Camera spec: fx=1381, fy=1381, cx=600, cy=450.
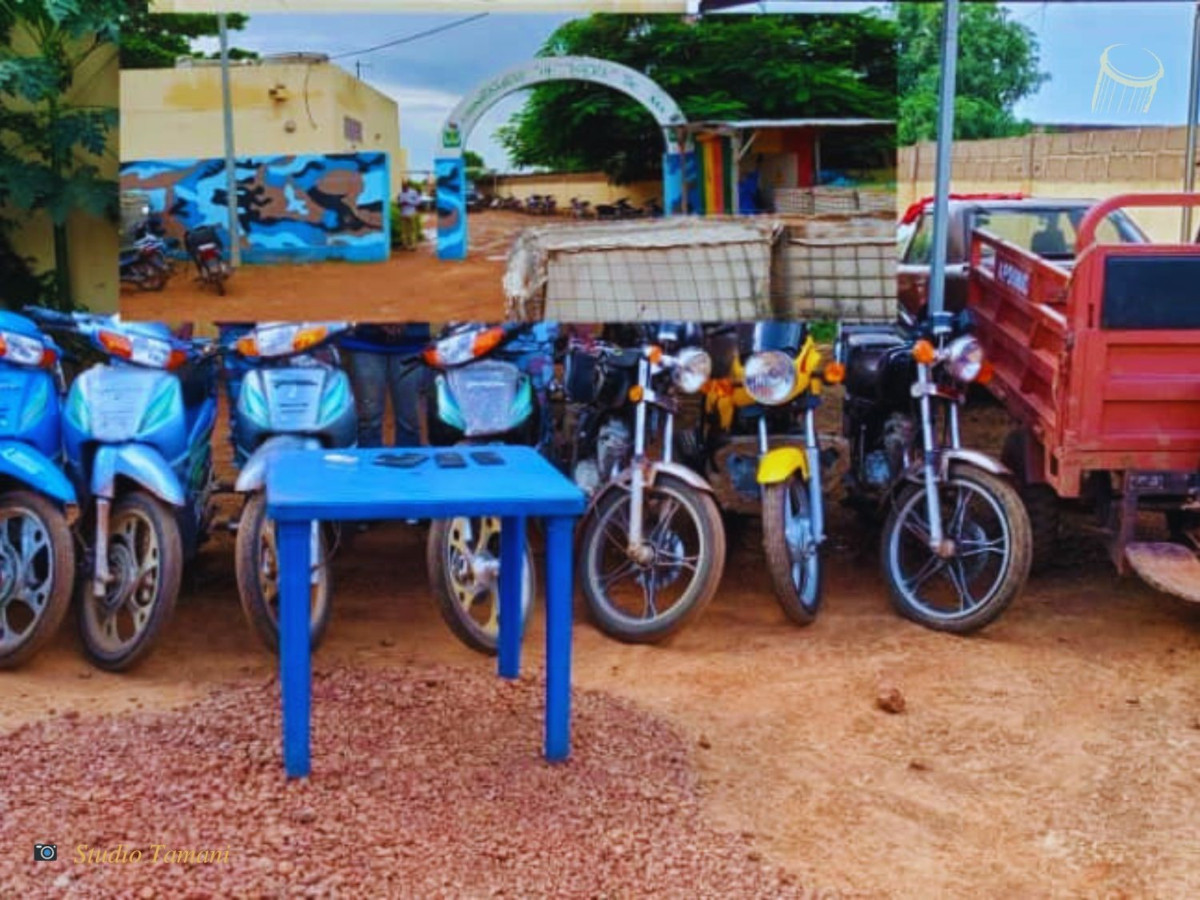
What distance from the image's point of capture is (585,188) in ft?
19.6

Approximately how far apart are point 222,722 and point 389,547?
2.24 metres

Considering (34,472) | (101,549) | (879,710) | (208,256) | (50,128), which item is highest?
(50,128)

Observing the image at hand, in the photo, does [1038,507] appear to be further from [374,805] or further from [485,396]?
[374,805]

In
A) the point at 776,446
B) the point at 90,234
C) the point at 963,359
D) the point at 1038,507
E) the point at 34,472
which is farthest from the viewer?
the point at 90,234

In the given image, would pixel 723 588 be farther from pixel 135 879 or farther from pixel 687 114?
pixel 135 879

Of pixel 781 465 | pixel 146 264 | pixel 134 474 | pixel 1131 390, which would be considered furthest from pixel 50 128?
pixel 1131 390

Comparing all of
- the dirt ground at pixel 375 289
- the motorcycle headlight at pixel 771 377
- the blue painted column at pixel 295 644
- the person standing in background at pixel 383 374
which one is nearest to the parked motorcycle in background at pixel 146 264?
the dirt ground at pixel 375 289

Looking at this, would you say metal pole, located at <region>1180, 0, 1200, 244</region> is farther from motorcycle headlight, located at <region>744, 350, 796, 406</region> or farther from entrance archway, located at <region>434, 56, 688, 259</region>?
motorcycle headlight, located at <region>744, 350, 796, 406</region>

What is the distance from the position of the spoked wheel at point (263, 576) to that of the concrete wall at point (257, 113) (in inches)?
78.3

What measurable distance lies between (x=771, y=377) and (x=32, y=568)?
261 cm

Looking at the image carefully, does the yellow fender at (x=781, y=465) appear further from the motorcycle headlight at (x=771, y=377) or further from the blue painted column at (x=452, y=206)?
the blue painted column at (x=452, y=206)

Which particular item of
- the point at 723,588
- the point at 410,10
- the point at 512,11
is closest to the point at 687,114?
the point at 512,11

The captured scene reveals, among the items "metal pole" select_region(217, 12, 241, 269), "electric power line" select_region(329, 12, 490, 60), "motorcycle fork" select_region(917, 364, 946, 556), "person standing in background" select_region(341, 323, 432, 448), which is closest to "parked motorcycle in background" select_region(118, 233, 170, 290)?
"metal pole" select_region(217, 12, 241, 269)

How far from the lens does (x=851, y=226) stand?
5930 mm
